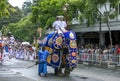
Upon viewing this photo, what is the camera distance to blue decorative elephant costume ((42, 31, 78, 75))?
1675 cm

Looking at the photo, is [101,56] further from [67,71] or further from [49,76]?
[49,76]

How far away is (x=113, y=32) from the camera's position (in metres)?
38.2

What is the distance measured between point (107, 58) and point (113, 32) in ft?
40.2

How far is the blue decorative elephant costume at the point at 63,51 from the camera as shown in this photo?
Result: 16.8 m

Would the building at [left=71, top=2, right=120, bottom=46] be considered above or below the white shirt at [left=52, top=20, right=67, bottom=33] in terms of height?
above

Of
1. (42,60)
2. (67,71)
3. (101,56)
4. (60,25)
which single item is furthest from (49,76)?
(101,56)

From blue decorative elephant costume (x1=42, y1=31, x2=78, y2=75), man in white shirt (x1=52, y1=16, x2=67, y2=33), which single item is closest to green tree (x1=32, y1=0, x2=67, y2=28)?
man in white shirt (x1=52, y1=16, x2=67, y2=33)

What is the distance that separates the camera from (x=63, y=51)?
56.6 feet

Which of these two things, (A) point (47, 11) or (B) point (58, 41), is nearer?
(B) point (58, 41)

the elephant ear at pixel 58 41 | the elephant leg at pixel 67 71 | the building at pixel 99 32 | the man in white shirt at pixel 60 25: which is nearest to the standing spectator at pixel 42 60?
the elephant ear at pixel 58 41

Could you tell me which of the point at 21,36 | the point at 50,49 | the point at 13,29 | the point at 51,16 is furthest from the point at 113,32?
the point at 13,29

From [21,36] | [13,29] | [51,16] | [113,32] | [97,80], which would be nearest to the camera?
[97,80]

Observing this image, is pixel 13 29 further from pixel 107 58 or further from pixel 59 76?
pixel 59 76

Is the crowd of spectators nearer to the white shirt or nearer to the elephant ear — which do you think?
the white shirt
